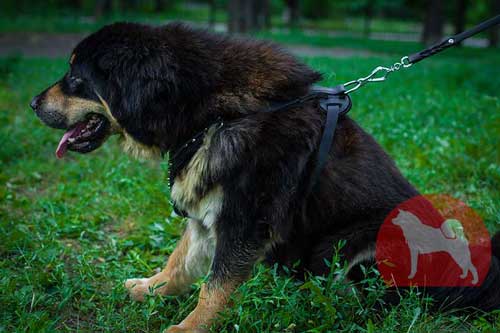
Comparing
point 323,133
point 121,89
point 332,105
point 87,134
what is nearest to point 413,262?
point 323,133

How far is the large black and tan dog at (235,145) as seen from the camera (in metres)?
3.03

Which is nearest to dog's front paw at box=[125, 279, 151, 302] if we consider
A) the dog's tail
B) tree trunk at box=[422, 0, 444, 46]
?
the dog's tail

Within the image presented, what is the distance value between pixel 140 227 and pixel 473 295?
266cm

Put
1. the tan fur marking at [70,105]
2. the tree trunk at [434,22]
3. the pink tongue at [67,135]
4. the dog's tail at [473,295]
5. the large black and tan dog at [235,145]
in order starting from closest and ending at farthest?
the large black and tan dog at [235,145] → the dog's tail at [473,295] → the tan fur marking at [70,105] → the pink tongue at [67,135] → the tree trunk at [434,22]

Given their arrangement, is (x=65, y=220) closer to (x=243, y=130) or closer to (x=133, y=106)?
(x=133, y=106)

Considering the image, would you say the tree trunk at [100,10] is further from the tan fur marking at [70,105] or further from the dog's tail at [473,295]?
the dog's tail at [473,295]

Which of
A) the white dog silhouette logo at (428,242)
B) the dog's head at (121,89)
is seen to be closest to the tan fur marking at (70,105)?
the dog's head at (121,89)

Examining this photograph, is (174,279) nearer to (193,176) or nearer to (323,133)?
(193,176)

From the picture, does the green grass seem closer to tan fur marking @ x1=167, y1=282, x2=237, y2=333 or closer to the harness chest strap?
tan fur marking @ x1=167, y1=282, x2=237, y2=333

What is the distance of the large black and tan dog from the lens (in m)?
3.03

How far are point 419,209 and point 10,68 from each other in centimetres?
988

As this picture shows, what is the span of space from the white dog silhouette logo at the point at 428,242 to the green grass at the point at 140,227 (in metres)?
0.28

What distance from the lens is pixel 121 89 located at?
306 cm

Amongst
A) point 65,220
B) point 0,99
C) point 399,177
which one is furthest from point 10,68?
point 399,177
